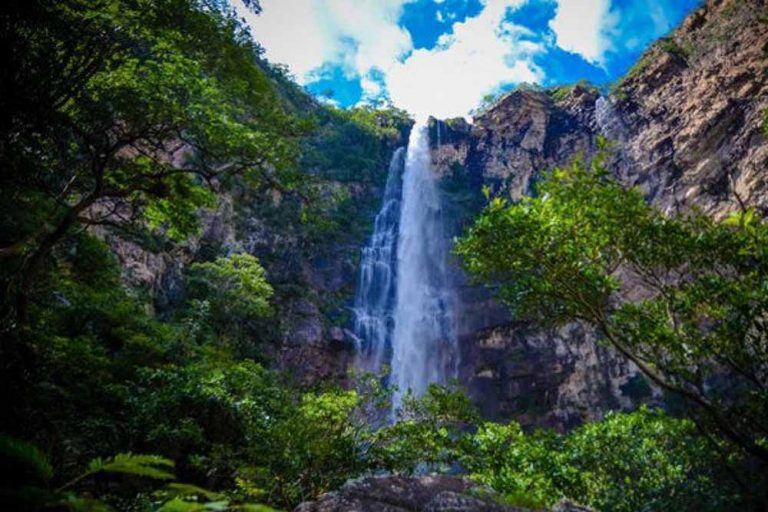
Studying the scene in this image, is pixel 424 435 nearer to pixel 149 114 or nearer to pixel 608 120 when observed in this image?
pixel 149 114

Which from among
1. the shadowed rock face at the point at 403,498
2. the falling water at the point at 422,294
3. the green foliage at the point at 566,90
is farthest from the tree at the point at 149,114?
the green foliage at the point at 566,90

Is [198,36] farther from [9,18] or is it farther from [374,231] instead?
[374,231]

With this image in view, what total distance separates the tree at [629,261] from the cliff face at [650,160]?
16.8 m

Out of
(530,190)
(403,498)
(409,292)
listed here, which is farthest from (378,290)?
(403,498)

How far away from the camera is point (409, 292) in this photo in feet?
106

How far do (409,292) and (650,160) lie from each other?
17.2 meters

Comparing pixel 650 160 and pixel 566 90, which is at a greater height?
pixel 566 90

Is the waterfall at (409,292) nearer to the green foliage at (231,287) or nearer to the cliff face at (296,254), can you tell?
the cliff face at (296,254)

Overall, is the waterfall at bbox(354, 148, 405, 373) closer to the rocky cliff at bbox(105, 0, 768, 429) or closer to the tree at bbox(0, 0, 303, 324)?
the rocky cliff at bbox(105, 0, 768, 429)

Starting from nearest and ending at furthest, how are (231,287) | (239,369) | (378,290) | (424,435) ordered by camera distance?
(424,435) → (239,369) → (231,287) → (378,290)

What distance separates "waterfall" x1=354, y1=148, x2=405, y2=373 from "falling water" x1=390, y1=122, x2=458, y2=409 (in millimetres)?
578

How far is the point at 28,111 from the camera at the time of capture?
15.1 feet

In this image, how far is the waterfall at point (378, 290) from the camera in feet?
94.1

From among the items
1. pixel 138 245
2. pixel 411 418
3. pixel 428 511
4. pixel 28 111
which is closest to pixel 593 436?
pixel 411 418
